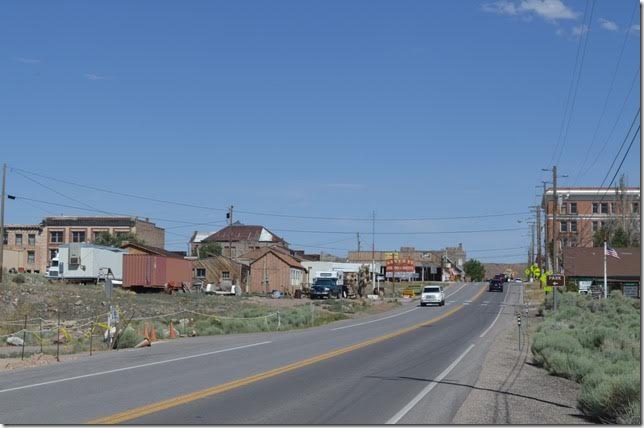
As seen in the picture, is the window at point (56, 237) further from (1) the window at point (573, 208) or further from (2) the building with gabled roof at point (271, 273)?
(1) the window at point (573, 208)

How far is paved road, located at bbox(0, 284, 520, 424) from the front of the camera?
12.4 meters

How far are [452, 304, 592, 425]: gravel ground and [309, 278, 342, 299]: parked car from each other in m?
55.4

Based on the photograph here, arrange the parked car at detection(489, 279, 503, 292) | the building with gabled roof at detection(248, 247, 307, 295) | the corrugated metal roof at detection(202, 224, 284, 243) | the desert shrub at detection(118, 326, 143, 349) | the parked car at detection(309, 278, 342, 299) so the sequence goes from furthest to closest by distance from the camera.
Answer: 1. the corrugated metal roof at detection(202, 224, 284, 243)
2. the parked car at detection(489, 279, 503, 292)
3. the building with gabled roof at detection(248, 247, 307, 295)
4. the parked car at detection(309, 278, 342, 299)
5. the desert shrub at detection(118, 326, 143, 349)

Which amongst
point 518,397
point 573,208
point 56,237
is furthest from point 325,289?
point 518,397

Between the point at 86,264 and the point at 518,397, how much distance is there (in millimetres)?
58942

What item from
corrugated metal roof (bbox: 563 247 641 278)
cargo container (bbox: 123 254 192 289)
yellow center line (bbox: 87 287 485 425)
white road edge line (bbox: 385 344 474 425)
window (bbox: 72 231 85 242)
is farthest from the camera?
window (bbox: 72 231 85 242)

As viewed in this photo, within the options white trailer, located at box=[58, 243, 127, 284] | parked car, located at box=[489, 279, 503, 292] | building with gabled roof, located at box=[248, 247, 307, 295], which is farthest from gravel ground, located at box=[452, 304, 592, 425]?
parked car, located at box=[489, 279, 503, 292]

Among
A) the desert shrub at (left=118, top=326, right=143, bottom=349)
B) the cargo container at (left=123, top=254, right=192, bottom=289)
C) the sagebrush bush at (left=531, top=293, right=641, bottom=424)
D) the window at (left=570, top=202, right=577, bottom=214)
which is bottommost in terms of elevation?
the desert shrub at (left=118, top=326, right=143, bottom=349)

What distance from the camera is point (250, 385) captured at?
1612 cm

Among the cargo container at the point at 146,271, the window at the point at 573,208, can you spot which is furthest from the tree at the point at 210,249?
the cargo container at the point at 146,271

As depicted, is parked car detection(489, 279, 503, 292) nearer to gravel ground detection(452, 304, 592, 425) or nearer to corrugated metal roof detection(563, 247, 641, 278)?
corrugated metal roof detection(563, 247, 641, 278)

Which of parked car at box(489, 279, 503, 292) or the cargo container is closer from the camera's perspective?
the cargo container

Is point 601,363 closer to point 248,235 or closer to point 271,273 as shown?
point 271,273

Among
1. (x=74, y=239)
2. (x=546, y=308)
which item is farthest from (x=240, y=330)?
(x=74, y=239)
